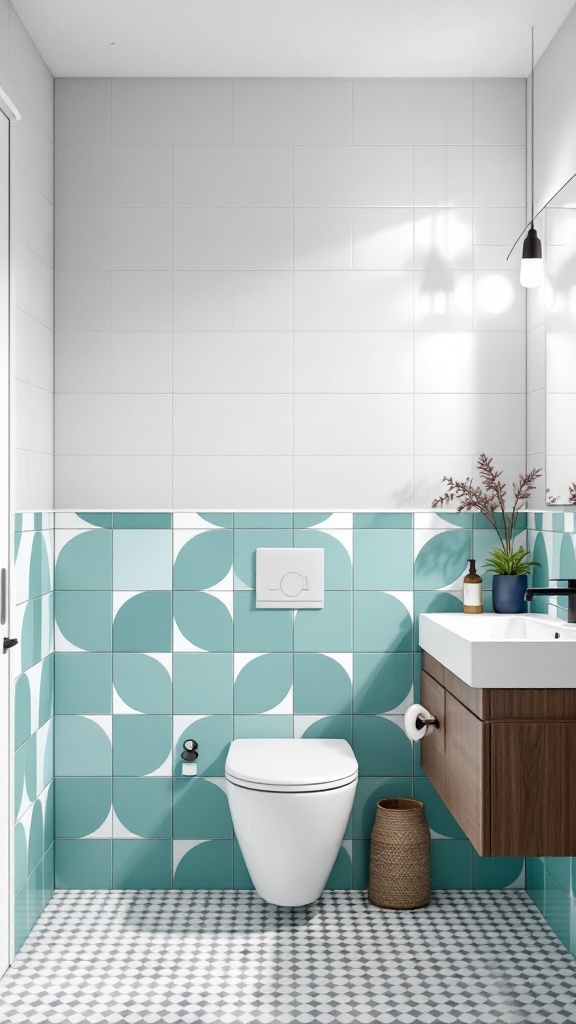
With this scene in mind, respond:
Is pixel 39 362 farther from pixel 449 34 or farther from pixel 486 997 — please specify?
pixel 486 997

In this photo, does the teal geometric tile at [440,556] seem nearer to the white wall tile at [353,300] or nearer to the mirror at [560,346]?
the mirror at [560,346]

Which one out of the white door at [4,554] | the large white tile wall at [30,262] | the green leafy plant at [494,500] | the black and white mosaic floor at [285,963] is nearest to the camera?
the black and white mosaic floor at [285,963]

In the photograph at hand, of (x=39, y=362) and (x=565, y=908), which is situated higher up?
(x=39, y=362)

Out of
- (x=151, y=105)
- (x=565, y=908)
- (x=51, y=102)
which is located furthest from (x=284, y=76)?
(x=565, y=908)

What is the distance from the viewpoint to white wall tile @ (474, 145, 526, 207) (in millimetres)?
2859

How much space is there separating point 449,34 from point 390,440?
1233mm

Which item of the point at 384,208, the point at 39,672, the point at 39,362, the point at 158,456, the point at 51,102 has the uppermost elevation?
the point at 51,102

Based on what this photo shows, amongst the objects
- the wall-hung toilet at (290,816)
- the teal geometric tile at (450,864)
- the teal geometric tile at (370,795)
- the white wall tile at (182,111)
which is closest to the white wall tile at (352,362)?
the white wall tile at (182,111)

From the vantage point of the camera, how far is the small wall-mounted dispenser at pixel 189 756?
2832 millimetres

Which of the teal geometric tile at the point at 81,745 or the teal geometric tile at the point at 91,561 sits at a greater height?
the teal geometric tile at the point at 91,561

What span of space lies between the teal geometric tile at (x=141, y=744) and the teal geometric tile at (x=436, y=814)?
847mm

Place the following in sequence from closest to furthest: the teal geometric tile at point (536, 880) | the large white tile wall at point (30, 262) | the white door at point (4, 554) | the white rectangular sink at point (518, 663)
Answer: the white rectangular sink at point (518, 663), the white door at point (4, 554), the large white tile wall at point (30, 262), the teal geometric tile at point (536, 880)

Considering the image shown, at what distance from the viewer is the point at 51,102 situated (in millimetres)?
2826

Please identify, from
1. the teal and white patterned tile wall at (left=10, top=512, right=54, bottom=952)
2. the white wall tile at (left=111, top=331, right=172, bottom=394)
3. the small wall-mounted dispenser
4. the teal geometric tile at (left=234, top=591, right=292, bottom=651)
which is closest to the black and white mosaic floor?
the teal and white patterned tile wall at (left=10, top=512, right=54, bottom=952)
